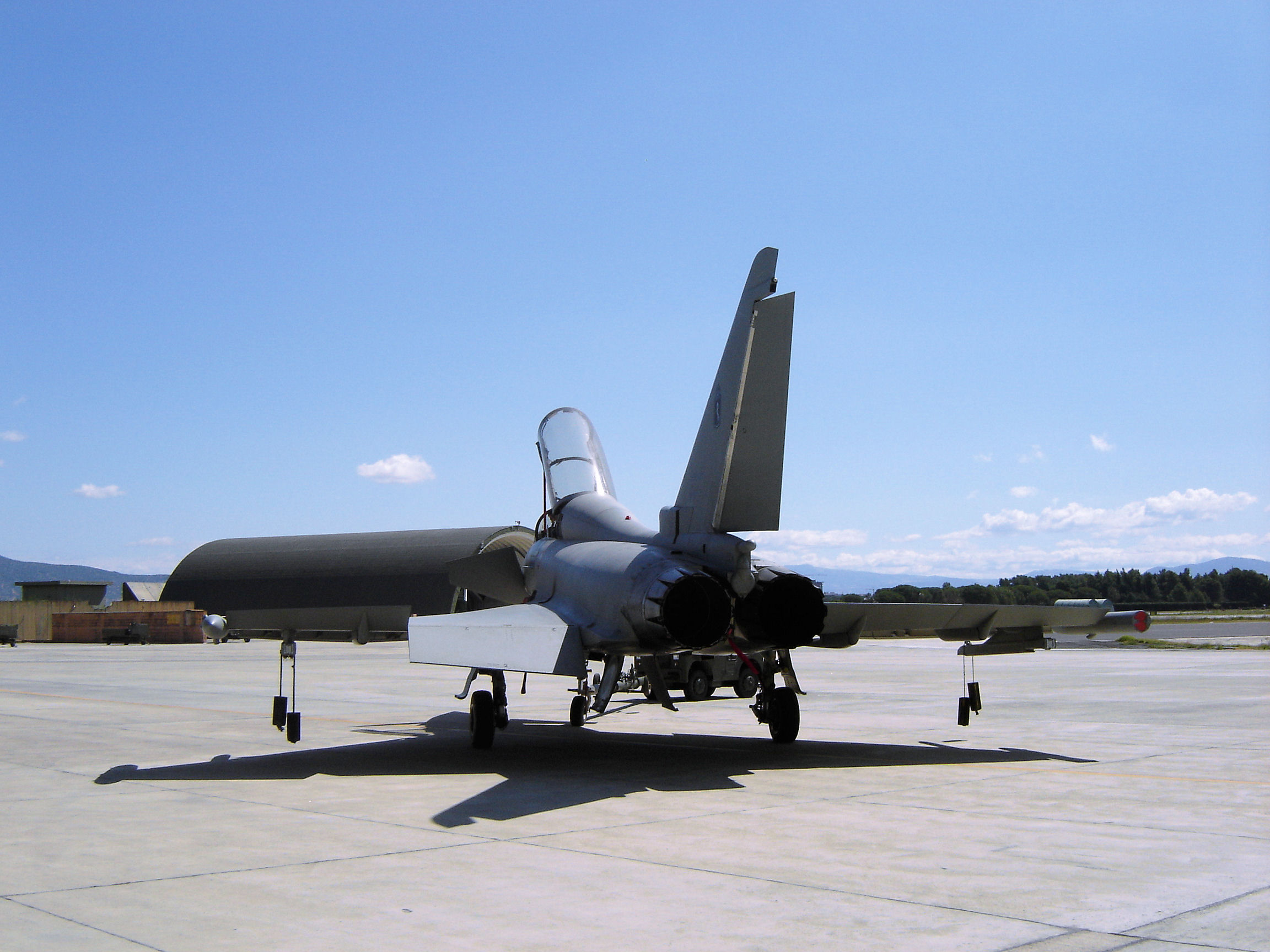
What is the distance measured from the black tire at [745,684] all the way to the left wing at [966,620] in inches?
184

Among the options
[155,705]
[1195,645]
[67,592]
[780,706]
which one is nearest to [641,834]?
[780,706]

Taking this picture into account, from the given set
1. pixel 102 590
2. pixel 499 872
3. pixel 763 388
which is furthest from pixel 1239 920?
pixel 102 590

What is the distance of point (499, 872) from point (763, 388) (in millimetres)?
6277

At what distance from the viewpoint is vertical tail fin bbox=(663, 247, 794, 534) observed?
37.9 feet

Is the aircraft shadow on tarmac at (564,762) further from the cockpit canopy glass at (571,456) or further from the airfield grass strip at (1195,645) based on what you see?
the airfield grass strip at (1195,645)

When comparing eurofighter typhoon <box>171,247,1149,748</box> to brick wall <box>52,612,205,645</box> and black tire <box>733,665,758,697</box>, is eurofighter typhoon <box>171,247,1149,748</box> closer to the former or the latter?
black tire <box>733,665,758,697</box>

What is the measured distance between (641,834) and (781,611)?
3952 millimetres

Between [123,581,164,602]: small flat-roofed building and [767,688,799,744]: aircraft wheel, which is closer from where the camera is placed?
[767,688,799,744]: aircraft wheel

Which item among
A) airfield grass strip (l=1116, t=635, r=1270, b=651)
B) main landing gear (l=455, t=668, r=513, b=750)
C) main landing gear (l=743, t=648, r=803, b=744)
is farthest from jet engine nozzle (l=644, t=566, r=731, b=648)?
airfield grass strip (l=1116, t=635, r=1270, b=651)

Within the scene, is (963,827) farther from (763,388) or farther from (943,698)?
(943,698)

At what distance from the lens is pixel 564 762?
41.1ft

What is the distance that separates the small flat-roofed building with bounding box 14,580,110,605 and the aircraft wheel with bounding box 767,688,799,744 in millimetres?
81287

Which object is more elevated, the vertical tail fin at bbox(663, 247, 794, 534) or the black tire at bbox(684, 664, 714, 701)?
the vertical tail fin at bbox(663, 247, 794, 534)

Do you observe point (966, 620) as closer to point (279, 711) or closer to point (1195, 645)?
point (279, 711)
